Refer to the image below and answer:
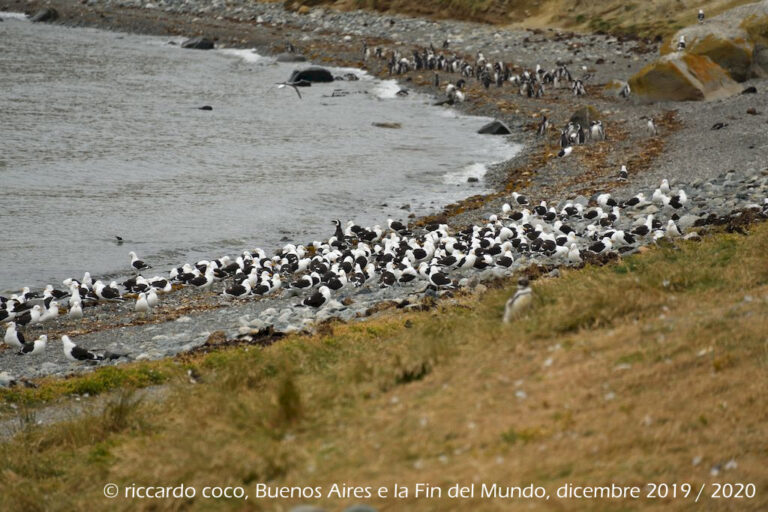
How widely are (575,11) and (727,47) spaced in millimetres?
21511

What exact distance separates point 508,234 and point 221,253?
8079 millimetres

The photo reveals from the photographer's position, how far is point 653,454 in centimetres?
686

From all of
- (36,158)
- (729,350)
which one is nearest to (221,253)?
(36,158)

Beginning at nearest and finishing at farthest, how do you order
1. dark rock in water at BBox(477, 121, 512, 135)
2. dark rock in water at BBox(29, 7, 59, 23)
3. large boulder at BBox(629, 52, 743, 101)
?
large boulder at BBox(629, 52, 743, 101) < dark rock in water at BBox(477, 121, 512, 135) < dark rock in water at BBox(29, 7, 59, 23)

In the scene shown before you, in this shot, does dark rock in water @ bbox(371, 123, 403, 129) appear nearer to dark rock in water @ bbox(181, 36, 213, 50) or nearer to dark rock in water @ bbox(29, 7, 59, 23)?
dark rock in water @ bbox(181, 36, 213, 50)

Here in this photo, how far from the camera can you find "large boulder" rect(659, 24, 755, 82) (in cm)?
3816

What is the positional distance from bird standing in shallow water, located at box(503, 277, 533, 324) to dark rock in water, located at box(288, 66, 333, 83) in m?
42.7

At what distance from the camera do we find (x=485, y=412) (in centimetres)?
784

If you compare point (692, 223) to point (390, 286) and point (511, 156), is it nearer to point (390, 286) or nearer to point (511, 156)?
point (390, 286)

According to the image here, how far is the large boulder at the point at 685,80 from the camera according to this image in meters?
36.4

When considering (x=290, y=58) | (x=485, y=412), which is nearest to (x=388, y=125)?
(x=290, y=58)

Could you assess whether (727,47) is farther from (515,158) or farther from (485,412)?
(485,412)

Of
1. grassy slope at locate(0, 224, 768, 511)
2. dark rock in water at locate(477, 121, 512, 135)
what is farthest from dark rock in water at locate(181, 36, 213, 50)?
grassy slope at locate(0, 224, 768, 511)

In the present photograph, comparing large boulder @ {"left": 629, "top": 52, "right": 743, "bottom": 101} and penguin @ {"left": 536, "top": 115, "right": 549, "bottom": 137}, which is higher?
large boulder @ {"left": 629, "top": 52, "right": 743, "bottom": 101}
